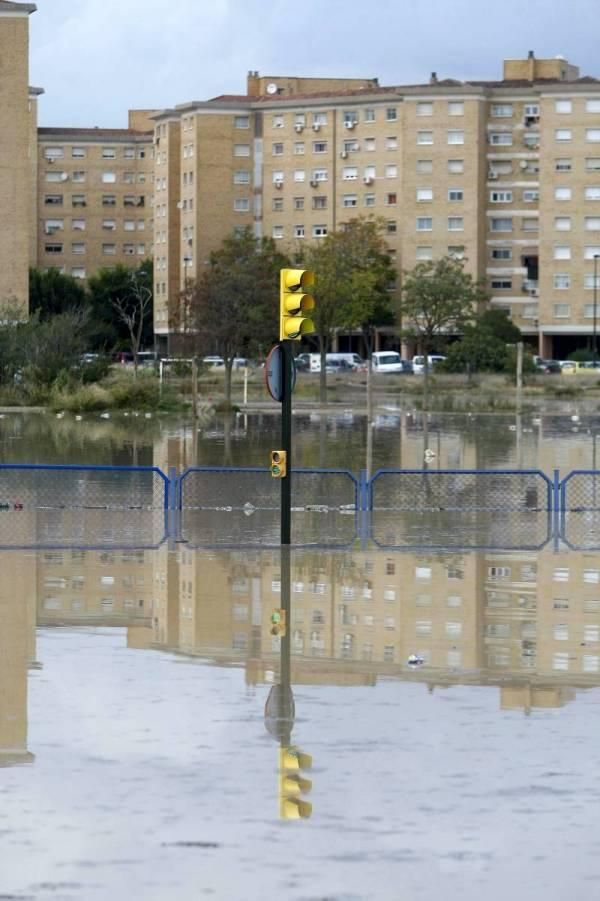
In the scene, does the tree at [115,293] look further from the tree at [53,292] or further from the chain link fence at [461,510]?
the chain link fence at [461,510]

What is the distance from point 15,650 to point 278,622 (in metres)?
2.38

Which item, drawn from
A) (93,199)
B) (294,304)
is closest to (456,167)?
(93,199)

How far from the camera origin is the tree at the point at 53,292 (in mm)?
124562

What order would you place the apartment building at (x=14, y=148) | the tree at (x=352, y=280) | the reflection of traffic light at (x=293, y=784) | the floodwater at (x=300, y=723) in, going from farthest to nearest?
the tree at (x=352, y=280), the apartment building at (x=14, y=148), the reflection of traffic light at (x=293, y=784), the floodwater at (x=300, y=723)

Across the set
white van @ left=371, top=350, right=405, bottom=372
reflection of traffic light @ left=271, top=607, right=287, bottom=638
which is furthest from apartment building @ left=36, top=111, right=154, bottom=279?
reflection of traffic light @ left=271, top=607, right=287, bottom=638

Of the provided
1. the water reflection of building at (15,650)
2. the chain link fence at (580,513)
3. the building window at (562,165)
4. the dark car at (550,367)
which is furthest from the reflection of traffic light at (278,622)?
the building window at (562,165)

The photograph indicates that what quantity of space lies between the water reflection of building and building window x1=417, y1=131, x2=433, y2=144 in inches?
3802

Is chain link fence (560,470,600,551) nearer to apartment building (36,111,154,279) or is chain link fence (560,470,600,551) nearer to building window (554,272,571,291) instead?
building window (554,272,571,291)

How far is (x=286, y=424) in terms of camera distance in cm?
1820

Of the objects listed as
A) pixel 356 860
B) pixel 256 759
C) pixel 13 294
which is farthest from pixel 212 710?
pixel 13 294

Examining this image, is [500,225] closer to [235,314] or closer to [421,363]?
[421,363]

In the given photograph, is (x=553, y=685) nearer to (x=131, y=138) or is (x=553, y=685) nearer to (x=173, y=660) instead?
(x=173, y=660)

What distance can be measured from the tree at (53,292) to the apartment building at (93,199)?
49.7 ft

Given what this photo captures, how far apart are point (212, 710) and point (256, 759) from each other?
1315 millimetres
